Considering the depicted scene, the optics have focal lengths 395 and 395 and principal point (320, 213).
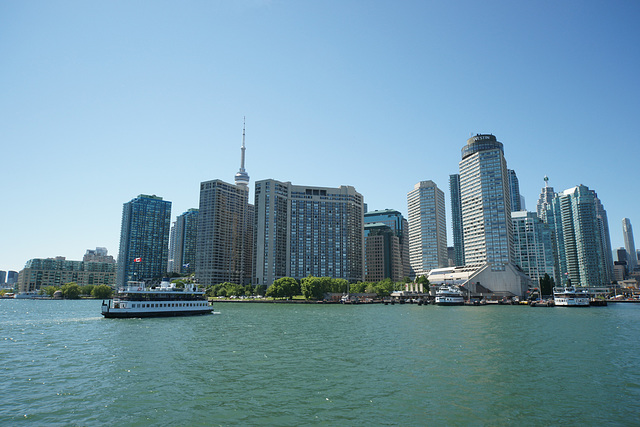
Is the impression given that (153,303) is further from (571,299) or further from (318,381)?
(571,299)

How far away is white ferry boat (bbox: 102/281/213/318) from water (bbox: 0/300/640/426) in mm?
37791

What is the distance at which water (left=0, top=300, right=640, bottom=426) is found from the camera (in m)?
27.4

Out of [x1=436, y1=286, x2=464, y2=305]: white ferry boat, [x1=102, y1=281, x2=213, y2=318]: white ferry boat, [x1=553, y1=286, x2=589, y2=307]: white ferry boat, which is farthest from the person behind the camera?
[x1=436, y1=286, x2=464, y2=305]: white ferry boat

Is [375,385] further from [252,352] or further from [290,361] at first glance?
[252,352]

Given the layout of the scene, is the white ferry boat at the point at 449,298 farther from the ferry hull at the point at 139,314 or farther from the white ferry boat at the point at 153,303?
the ferry hull at the point at 139,314

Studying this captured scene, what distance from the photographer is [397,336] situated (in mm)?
66750

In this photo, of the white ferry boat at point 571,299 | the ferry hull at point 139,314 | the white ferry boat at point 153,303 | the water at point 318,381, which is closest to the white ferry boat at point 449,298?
the white ferry boat at point 571,299

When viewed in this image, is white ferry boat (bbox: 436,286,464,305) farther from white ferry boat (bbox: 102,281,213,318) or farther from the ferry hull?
the ferry hull

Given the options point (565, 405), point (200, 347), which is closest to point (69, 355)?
point (200, 347)

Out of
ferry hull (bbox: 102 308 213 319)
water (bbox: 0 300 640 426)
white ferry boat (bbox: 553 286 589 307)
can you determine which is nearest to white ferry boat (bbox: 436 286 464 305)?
white ferry boat (bbox: 553 286 589 307)

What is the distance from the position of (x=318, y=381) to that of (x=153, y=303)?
83.9 m

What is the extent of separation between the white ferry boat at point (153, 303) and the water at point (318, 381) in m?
37.8

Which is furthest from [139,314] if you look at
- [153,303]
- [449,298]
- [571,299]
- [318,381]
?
[571,299]

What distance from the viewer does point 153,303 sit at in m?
106
